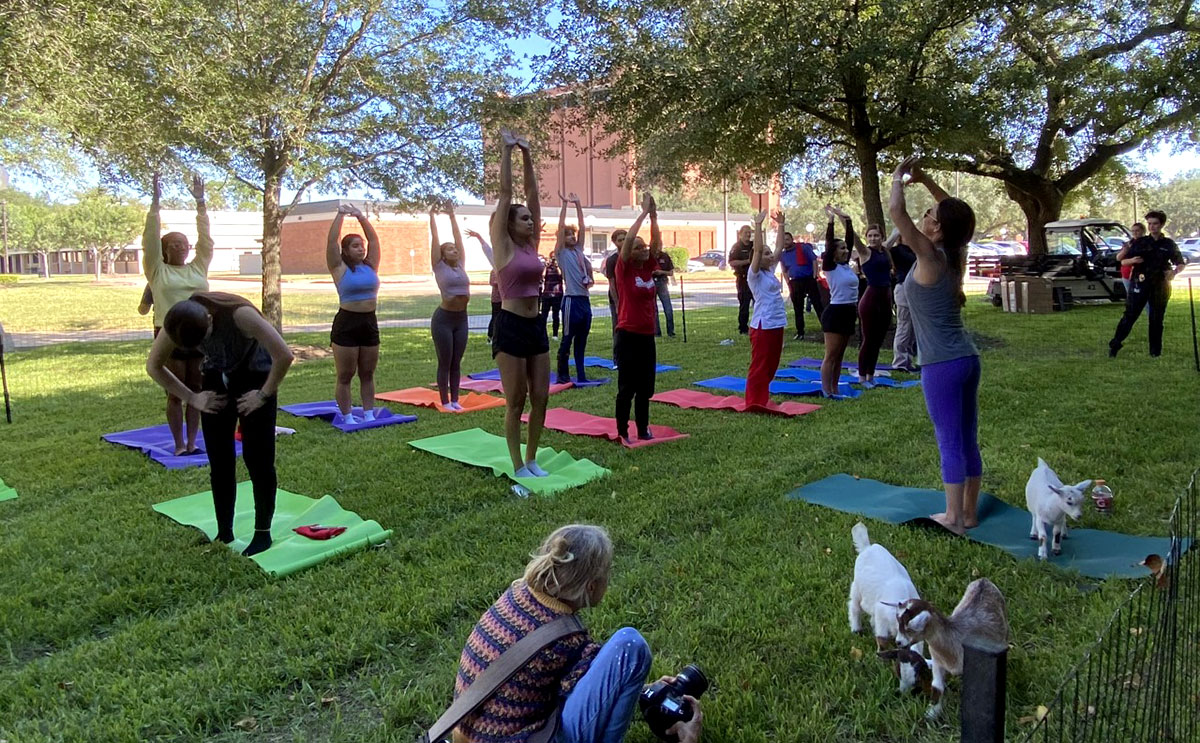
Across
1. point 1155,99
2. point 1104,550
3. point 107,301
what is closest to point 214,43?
point 1104,550

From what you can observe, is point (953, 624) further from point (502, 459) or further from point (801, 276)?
point (801, 276)

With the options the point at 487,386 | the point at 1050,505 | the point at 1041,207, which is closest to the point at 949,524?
the point at 1050,505

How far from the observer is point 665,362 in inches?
433

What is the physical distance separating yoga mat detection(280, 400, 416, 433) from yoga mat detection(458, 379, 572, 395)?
1.42m

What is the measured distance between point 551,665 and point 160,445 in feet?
18.6

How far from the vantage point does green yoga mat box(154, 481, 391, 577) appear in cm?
411

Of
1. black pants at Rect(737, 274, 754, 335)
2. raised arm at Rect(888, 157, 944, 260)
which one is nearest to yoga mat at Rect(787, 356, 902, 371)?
black pants at Rect(737, 274, 754, 335)

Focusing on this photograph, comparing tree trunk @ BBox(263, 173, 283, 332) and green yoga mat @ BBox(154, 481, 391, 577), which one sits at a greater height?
tree trunk @ BBox(263, 173, 283, 332)

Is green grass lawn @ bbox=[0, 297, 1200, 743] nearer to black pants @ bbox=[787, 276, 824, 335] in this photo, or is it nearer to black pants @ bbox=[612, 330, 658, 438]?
black pants @ bbox=[612, 330, 658, 438]

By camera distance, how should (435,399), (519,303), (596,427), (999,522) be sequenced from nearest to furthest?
1. (999,522)
2. (519,303)
3. (596,427)
4. (435,399)

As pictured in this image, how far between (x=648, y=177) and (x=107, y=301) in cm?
2164

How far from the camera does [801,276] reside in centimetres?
1252

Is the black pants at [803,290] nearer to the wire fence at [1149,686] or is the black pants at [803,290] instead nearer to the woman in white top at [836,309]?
the woman in white top at [836,309]

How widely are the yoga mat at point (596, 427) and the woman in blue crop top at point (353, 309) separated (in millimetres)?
1581
